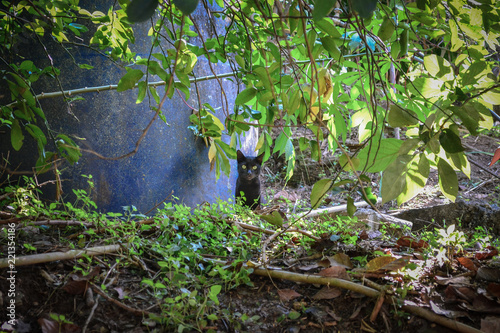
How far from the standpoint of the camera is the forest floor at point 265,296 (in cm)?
114

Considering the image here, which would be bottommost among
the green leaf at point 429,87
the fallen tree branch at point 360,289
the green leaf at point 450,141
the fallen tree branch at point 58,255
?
the fallen tree branch at point 360,289

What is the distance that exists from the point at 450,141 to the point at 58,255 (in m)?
1.37

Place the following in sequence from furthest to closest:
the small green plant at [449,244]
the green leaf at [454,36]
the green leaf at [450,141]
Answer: the small green plant at [449,244]
the green leaf at [454,36]
the green leaf at [450,141]

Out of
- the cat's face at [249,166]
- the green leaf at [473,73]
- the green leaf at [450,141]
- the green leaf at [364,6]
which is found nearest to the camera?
the green leaf at [364,6]

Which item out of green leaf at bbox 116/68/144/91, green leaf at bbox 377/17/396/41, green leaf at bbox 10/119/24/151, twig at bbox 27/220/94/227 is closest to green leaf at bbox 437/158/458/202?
green leaf at bbox 377/17/396/41

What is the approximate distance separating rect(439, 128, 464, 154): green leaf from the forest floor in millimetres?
567

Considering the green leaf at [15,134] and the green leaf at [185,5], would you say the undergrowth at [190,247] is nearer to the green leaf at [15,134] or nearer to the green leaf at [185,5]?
the green leaf at [15,134]

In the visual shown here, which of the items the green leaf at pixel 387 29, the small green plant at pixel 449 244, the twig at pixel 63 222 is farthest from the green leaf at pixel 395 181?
the twig at pixel 63 222

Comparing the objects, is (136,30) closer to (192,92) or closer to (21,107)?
(192,92)

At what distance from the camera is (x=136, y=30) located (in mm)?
2701

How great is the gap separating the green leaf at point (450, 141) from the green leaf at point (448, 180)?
0.41 feet

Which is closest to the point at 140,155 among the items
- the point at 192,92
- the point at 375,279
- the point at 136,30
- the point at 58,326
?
the point at 192,92

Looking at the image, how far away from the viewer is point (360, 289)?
1.26 m

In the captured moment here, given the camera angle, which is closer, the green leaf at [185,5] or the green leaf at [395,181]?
the green leaf at [185,5]
